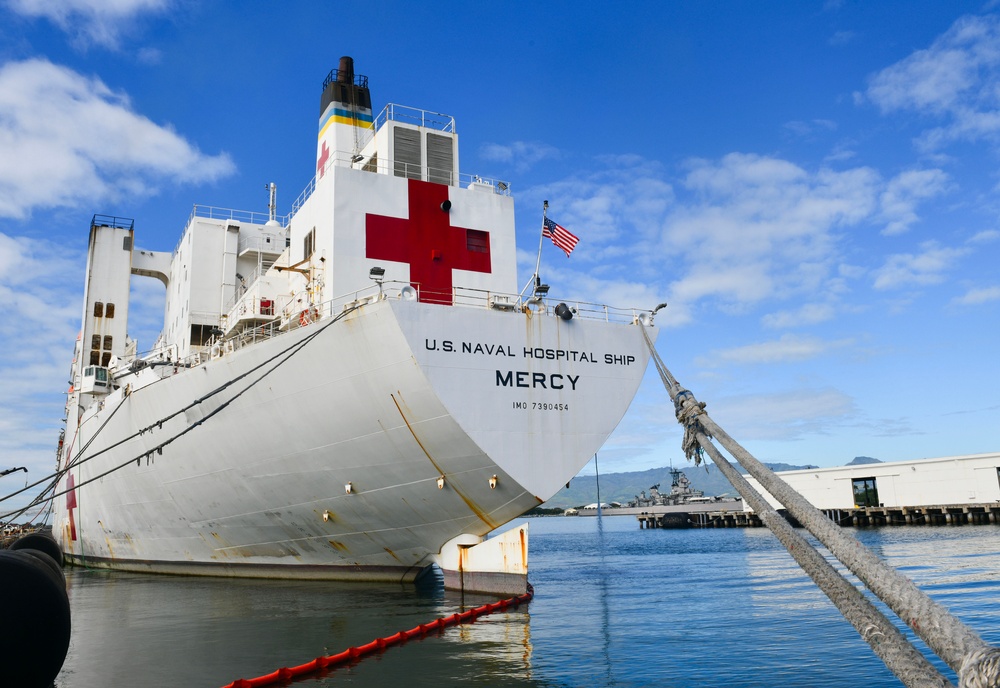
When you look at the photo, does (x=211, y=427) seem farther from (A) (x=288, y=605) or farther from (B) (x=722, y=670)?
(B) (x=722, y=670)

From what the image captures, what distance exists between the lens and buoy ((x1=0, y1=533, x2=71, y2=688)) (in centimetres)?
564

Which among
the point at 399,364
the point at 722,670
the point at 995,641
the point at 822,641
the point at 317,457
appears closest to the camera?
the point at 722,670

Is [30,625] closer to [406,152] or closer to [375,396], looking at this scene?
[375,396]

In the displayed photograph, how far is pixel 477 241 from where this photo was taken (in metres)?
15.7

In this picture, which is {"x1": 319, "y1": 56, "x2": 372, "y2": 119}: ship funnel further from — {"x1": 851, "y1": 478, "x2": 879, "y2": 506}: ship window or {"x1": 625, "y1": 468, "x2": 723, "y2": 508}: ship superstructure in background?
{"x1": 625, "y1": 468, "x2": 723, "y2": 508}: ship superstructure in background

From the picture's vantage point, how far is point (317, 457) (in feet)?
44.0

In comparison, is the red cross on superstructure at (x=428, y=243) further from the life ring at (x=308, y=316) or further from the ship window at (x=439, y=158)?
the life ring at (x=308, y=316)

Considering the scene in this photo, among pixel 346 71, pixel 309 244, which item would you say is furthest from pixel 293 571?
pixel 346 71

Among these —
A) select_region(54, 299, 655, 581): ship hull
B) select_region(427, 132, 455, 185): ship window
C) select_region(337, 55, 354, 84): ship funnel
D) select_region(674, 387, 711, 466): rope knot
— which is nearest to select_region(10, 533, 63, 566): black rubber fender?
select_region(54, 299, 655, 581): ship hull

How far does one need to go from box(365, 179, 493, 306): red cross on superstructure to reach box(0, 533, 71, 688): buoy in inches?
360

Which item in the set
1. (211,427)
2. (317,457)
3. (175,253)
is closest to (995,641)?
(317,457)

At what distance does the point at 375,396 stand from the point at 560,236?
16.8 ft

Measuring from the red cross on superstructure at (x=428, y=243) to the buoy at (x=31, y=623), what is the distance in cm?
914

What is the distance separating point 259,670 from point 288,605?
15.9 ft
